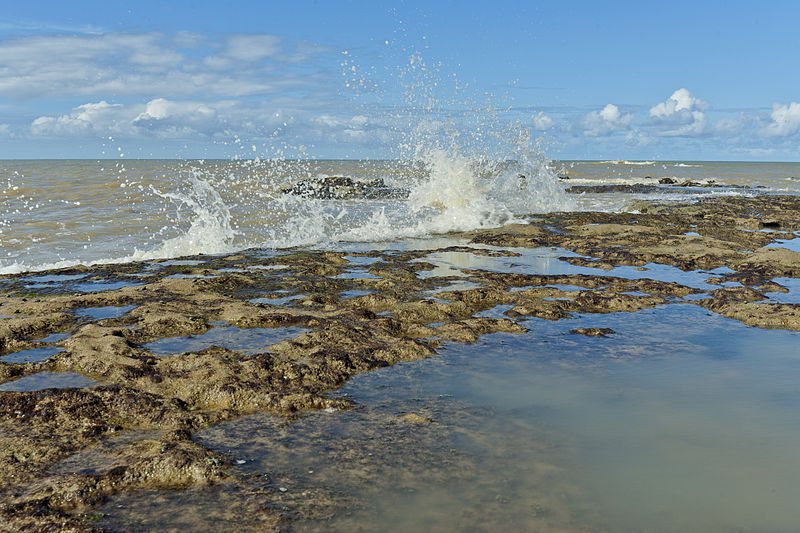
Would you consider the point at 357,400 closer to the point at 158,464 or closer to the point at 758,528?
the point at 158,464

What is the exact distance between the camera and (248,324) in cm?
609

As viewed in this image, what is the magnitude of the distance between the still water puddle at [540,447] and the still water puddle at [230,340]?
126cm

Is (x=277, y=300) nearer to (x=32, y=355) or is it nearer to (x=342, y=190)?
(x=32, y=355)

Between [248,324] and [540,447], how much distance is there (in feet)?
11.6

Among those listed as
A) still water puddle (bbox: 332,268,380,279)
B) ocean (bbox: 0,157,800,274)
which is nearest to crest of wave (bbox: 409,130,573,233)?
ocean (bbox: 0,157,800,274)

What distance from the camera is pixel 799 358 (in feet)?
16.9

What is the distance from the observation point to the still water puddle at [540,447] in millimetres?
2834

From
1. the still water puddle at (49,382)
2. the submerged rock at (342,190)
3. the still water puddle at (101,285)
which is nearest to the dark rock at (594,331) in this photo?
the still water puddle at (49,382)

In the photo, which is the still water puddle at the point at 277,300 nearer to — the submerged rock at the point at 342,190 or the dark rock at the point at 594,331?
the dark rock at the point at 594,331

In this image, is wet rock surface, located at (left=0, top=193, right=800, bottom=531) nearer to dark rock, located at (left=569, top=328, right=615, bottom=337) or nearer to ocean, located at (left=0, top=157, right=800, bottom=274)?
dark rock, located at (left=569, top=328, right=615, bottom=337)

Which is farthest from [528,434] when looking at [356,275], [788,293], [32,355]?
[788,293]

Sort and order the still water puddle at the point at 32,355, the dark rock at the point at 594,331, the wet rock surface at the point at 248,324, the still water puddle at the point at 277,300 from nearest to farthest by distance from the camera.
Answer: the wet rock surface at the point at 248,324, the still water puddle at the point at 32,355, the dark rock at the point at 594,331, the still water puddle at the point at 277,300

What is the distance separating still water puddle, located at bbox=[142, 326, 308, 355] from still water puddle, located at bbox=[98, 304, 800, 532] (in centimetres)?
126

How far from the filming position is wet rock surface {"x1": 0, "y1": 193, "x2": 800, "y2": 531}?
3.24m
